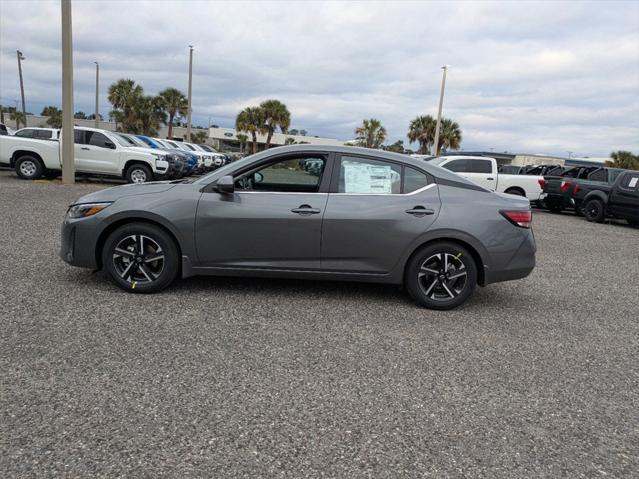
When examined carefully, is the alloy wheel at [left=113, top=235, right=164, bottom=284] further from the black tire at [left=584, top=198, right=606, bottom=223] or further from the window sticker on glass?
the black tire at [left=584, top=198, right=606, bottom=223]

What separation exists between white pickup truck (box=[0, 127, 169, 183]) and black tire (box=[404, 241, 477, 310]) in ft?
40.4

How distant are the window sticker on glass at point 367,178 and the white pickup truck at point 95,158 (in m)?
11.8

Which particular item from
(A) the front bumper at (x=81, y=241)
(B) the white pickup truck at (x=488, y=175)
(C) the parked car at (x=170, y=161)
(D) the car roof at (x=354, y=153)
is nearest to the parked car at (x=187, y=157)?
(C) the parked car at (x=170, y=161)

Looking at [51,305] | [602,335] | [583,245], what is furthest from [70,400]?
[583,245]

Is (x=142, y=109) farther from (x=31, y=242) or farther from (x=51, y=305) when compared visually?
(x=51, y=305)

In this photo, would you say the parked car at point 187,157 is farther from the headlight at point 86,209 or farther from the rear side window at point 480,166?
the headlight at point 86,209

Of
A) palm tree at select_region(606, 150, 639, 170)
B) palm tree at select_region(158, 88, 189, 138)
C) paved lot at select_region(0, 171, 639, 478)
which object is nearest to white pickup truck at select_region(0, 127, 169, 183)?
paved lot at select_region(0, 171, 639, 478)

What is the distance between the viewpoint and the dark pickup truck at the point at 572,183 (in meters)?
15.8

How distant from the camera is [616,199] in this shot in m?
14.1

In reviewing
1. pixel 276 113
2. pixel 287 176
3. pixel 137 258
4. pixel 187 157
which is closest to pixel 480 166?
pixel 187 157

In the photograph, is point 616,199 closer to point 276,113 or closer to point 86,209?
point 86,209

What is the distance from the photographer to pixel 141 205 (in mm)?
4730

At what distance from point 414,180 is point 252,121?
159ft

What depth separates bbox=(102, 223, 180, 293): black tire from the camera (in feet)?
15.6
